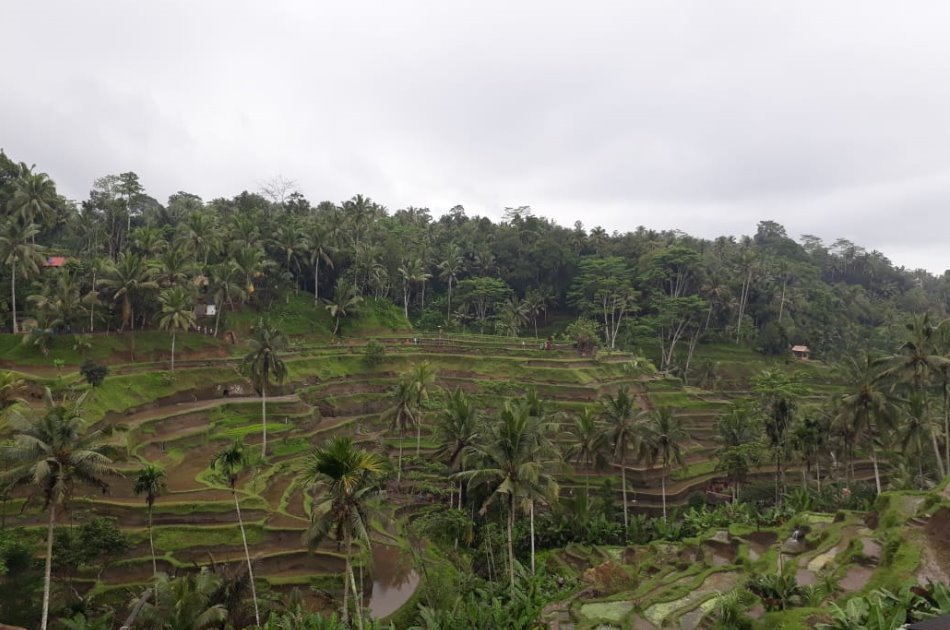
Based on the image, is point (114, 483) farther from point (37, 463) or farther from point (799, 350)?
point (799, 350)

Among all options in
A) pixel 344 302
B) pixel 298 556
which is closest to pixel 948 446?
pixel 298 556

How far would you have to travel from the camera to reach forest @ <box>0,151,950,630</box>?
22.3 m

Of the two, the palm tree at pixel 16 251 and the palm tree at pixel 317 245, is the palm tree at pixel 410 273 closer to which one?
the palm tree at pixel 317 245

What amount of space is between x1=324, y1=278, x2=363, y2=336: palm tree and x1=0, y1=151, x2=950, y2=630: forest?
0.59 m

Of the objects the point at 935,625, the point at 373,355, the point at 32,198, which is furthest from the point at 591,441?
the point at 32,198

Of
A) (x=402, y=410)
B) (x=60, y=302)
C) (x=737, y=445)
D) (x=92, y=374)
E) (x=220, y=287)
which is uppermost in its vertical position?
(x=220, y=287)

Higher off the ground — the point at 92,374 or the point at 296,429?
the point at 92,374

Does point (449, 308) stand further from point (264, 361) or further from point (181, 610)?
point (181, 610)

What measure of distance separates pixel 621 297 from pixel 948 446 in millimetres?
52734

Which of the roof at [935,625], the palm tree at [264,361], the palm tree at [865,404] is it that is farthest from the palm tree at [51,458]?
the palm tree at [865,404]

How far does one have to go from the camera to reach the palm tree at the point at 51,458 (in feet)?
65.3

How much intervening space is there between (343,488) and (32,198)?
189 feet

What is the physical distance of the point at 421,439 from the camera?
5134 cm

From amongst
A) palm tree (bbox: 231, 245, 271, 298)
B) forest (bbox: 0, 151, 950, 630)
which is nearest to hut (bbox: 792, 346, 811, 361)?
forest (bbox: 0, 151, 950, 630)
